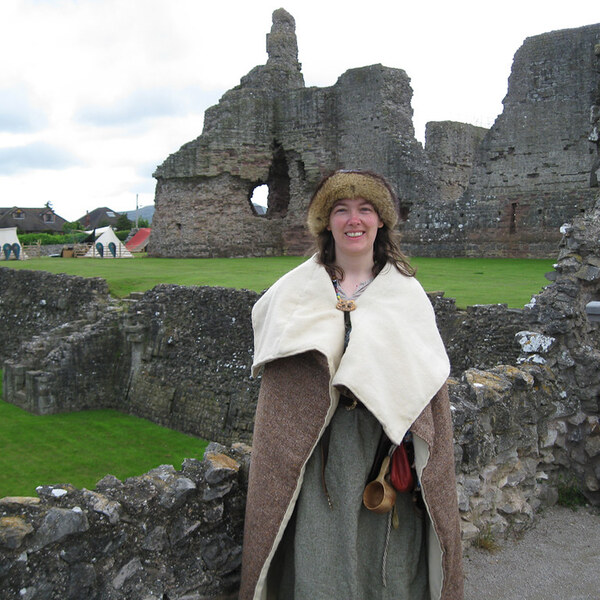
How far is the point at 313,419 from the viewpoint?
8.56 ft

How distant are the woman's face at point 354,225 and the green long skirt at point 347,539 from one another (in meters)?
0.68

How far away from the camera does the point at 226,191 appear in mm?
21188

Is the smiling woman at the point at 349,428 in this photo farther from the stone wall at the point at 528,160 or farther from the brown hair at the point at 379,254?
the stone wall at the point at 528,160

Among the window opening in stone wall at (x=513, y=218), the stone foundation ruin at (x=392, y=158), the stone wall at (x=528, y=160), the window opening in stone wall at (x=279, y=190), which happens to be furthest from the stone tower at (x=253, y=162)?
the window opening in stone wall at (x=513, y=218)

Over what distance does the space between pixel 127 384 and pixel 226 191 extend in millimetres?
10596

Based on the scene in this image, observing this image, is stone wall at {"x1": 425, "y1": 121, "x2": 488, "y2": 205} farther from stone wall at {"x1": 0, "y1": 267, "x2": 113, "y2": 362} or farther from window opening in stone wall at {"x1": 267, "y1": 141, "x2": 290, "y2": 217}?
stone wall at {"x1": 0, "y1": 267, "x2": 113, "y2": 362}

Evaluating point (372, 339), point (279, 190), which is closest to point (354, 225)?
point (372, 339)

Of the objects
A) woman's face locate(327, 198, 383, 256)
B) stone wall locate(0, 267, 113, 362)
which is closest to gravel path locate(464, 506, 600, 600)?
woman's face locate(327, 198, 383, 256)

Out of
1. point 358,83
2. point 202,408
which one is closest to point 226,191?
point 358,83

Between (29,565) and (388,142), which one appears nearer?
(29,565)

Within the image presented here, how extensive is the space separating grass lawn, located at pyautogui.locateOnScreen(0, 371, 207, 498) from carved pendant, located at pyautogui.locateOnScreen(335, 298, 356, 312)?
5941 mm

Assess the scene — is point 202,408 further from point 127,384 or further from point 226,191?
point 226,191

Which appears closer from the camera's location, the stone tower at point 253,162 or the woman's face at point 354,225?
the woman's face at point 354,225

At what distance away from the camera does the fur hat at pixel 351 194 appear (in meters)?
2.78
